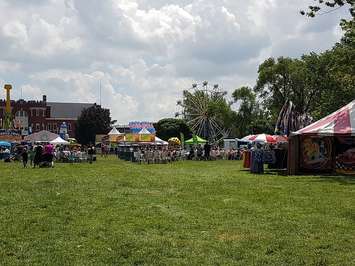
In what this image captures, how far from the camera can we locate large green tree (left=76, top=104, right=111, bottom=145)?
4742 inches

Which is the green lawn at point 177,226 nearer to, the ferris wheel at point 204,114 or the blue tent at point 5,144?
the blue tent at point 5,144

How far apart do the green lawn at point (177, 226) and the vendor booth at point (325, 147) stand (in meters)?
8.68

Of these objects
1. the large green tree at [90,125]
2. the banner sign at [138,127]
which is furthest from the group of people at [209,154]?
the large green tree at [90,125]

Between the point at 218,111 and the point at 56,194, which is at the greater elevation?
the point at 218,111

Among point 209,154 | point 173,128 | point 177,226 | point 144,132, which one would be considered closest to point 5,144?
point 144,132

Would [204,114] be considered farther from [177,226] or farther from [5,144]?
[177,226]

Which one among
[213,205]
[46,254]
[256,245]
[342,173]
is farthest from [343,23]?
[46,254]

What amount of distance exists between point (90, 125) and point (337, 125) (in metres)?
97.8

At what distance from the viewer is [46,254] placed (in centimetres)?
830

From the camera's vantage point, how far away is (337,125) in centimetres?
2598

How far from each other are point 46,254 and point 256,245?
A: 3.17m

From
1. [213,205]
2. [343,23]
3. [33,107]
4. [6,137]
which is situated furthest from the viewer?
[33,107]

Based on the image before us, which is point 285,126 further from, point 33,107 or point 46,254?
point 33,107

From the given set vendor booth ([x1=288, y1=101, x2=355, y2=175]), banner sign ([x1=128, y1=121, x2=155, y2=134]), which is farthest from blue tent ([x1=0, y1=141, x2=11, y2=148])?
vendor booth ([x1=288, y1=101, x2=355, y2=175])
